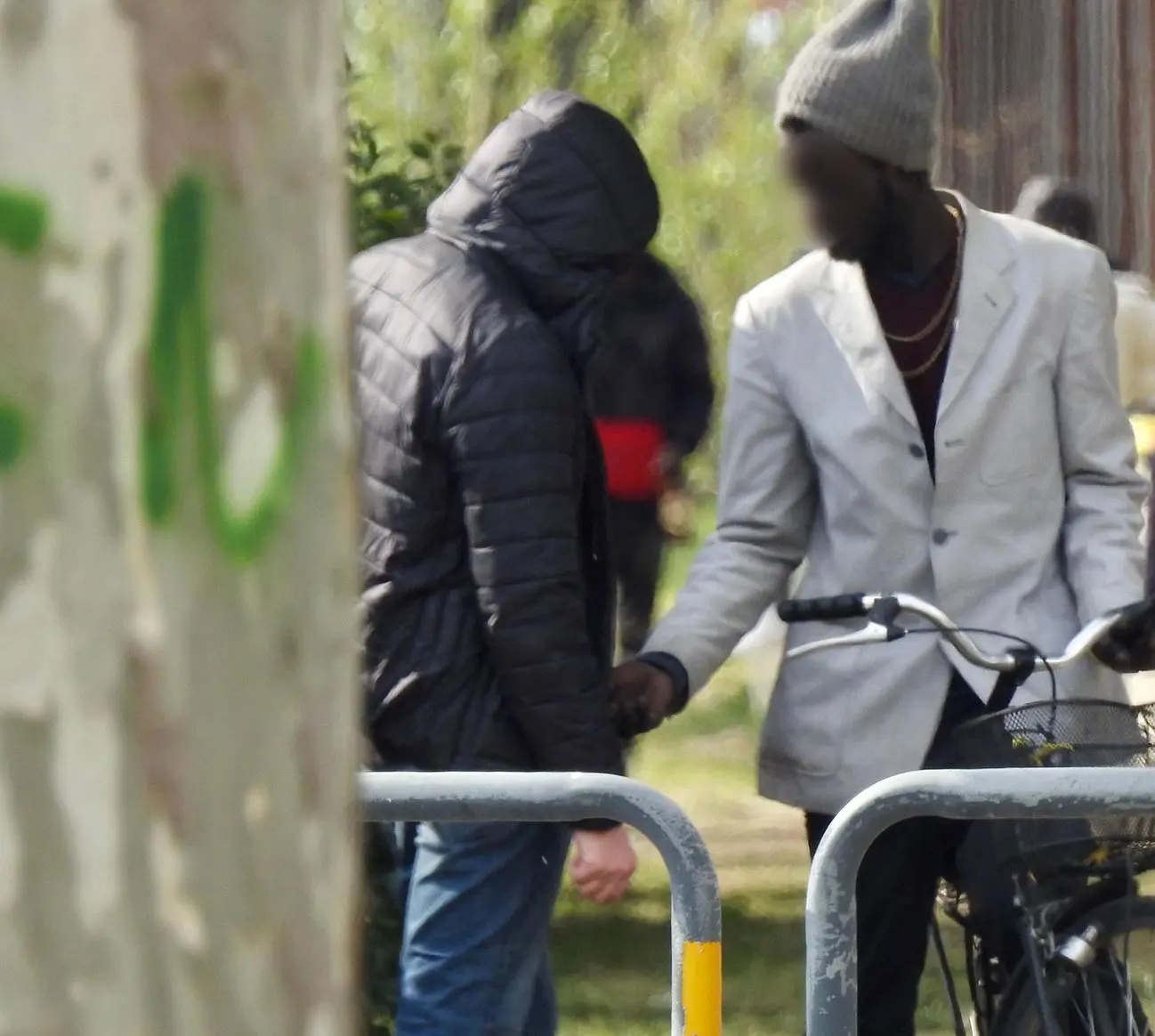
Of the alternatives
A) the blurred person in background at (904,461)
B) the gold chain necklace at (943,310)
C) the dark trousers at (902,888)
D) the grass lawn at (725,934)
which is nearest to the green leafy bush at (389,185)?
the blurred person in background at (904,461)

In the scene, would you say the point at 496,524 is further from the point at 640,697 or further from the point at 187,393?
the point at 187,393

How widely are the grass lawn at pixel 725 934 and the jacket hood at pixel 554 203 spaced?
1.31 metres

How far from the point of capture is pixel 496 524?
2.73 meters

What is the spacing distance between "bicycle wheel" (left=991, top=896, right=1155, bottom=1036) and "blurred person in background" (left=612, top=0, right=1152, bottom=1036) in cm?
11

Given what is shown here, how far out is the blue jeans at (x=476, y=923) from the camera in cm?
291

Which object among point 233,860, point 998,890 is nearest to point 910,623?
point 998,890

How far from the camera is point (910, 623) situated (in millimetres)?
3051

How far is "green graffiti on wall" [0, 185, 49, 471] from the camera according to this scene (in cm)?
91

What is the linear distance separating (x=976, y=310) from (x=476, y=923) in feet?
3.53

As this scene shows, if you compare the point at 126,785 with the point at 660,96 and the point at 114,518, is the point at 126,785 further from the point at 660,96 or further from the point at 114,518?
the point at 660,96

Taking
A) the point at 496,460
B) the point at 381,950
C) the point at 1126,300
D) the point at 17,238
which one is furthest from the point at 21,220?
the point at 1126,300

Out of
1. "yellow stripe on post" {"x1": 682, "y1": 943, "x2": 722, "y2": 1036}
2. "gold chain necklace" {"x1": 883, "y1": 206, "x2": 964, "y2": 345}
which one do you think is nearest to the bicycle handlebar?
"gold chain necklace" {"x1": 883, "y1": 206, "x2": 964, "y2": 345}

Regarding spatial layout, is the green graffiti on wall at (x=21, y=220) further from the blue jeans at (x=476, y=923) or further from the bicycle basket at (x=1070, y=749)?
the blue jeans at (x=476, y=923)

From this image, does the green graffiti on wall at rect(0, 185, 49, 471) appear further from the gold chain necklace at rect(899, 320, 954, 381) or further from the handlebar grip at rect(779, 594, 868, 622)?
the gold chain necklace at rect(899, 320, 954, 381)
